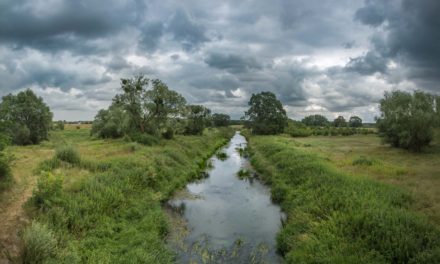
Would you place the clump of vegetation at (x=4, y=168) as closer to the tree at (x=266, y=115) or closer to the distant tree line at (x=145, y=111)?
the distant tree line at (x=145, y=111)

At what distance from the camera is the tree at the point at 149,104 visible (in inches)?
1876

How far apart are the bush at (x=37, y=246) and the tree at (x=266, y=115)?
84763mm

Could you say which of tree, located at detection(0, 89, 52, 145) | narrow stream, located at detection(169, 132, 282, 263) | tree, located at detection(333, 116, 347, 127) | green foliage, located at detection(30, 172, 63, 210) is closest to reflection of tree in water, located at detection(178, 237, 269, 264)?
narrow stream, located at detection(169, 132, 282, 263)

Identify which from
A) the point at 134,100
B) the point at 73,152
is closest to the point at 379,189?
the point at 73,152

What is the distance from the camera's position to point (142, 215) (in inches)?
637

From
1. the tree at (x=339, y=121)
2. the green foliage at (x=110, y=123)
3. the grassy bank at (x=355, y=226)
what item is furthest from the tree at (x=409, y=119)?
the tree at (x=339, y=121)

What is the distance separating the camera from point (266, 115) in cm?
9538

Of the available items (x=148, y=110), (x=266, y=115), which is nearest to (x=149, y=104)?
(x=148, y=110)

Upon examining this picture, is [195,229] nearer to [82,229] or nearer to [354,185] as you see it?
[82,229]

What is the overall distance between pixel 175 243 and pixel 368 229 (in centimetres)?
814

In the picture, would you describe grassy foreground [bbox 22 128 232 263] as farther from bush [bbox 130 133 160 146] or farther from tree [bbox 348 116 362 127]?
tree [bbox 348 116 362 127]

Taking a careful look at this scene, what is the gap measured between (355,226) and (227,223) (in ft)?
23.4

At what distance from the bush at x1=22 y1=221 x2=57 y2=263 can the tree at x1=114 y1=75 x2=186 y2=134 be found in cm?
3885

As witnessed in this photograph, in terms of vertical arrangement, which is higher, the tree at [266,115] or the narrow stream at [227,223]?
the tree at [266,115]
